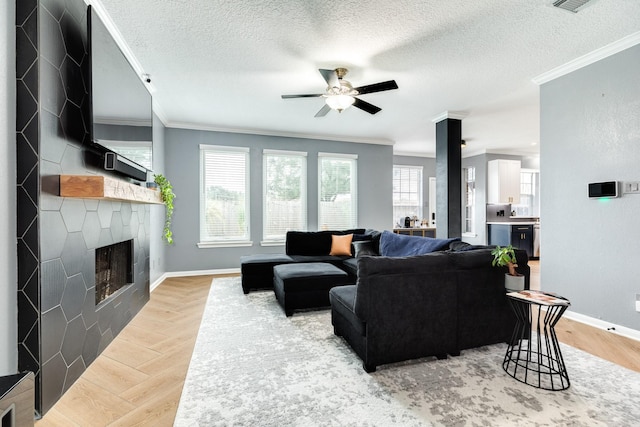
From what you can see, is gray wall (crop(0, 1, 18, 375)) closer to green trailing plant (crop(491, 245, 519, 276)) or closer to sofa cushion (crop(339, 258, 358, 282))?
green trailing plant (crop(491, 245, 519, 276))

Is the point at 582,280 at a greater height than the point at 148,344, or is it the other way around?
the point at 582,280

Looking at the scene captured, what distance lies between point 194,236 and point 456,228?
4.45 m

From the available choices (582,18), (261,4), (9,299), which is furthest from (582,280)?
(9,299)

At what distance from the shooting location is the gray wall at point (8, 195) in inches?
61.4

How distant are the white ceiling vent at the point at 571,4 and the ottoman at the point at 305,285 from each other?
2988 millimetres

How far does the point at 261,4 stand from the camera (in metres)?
2.31

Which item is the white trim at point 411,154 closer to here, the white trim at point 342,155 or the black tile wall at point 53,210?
the white trim at point 342,155

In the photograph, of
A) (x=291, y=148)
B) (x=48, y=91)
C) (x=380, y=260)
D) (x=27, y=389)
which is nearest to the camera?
(x=27, y=389)

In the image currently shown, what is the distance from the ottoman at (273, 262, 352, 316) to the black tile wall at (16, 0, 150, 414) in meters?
1.64

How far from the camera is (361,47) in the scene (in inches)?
114

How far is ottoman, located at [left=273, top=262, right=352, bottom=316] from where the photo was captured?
3311 millimetres

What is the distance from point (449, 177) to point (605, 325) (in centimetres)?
253

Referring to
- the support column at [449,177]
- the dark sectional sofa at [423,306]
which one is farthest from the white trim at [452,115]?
the dark sectional sofa at [423,306]

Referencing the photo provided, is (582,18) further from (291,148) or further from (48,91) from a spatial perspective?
(291,148)
